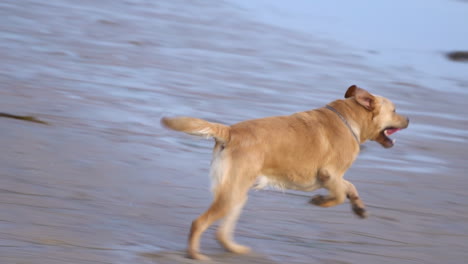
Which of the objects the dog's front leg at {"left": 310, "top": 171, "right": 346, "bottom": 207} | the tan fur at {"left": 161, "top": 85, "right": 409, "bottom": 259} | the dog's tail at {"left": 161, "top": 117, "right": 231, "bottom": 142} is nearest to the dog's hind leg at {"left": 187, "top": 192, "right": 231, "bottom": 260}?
the tan fur at {"left": 161, "top": 85, "right": 409, "bottom": 259}

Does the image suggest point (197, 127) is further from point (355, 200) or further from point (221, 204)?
point (355, 200)

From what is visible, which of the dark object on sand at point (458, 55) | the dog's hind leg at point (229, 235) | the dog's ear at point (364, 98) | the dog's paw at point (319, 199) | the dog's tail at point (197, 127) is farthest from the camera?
the dark object on sand at point (458, 55)

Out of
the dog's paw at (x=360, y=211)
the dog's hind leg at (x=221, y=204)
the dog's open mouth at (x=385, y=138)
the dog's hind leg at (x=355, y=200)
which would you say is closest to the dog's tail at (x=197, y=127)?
the dog's hind leg at (x=221, y=204)

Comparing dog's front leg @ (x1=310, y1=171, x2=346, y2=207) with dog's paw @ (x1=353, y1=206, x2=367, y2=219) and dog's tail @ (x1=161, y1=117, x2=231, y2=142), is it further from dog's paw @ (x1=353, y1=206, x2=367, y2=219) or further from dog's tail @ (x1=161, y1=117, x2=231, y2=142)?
dog's tail @ (x1=161, y1=117, x2=231, y2=142)

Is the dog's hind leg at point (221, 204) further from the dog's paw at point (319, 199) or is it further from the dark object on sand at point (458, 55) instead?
the dark object on sand at point (458, 55)

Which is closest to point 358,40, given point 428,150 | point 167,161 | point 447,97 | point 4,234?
point 447,97

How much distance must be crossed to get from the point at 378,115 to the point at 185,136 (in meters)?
3.05

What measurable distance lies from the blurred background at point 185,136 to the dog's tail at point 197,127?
33.5 inches

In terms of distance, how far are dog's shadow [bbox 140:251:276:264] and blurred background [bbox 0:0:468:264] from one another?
0.07ft

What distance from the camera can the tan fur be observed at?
20.0 ft

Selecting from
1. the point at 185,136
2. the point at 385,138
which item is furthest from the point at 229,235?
the point at 185,136

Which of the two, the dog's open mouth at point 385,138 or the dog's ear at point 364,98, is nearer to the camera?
the dog's ear at point 364,98

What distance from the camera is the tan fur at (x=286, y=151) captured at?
6.09 metres

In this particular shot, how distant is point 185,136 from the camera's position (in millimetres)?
9828
